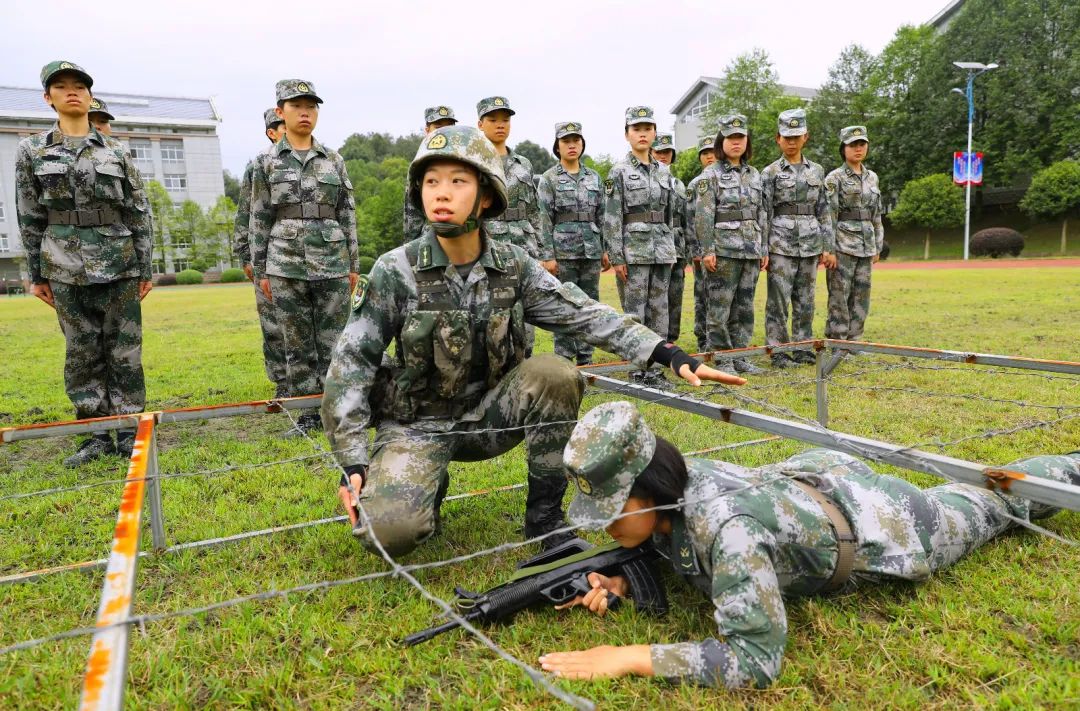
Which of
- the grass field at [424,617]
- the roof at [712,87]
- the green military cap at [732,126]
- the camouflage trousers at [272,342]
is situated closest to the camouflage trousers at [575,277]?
the green military cap at [732,126]

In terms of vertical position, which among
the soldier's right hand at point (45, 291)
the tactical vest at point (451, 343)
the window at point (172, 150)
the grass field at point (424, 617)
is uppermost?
the window at point (172, 150)

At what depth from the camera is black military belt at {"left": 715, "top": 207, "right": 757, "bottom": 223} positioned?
7344 millimetres

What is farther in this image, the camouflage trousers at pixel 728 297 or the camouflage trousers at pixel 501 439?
the camouflage trousers at pixel 728 297

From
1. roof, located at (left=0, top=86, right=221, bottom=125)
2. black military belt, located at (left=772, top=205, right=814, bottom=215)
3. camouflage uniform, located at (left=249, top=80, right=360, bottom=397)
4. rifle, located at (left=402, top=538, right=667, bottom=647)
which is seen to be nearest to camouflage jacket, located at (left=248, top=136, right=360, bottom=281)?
camouflage uniform, located at (left=249, top=80, right=360, bottom=397)

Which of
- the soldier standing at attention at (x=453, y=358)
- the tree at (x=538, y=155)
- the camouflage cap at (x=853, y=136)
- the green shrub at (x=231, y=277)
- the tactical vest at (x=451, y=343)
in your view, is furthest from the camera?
the tree at (x=538, y=155)

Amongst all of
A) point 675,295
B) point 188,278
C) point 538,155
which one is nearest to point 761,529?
point 675,295

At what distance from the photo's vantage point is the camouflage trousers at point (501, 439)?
2.92 metres

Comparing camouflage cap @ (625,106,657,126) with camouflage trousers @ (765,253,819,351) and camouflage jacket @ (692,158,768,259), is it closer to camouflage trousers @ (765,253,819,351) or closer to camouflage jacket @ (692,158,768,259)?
camouflage jacket @ (692,158,768,259)

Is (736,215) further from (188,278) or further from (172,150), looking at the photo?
(172,150)

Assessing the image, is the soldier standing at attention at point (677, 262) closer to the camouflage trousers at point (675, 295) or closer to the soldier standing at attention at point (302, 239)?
the camouflage trousers at point (675, 295)

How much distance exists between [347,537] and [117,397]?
271cm

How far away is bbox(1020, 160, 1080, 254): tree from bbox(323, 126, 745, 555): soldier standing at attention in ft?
116

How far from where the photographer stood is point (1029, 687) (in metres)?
2.02

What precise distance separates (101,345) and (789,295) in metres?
6.42
